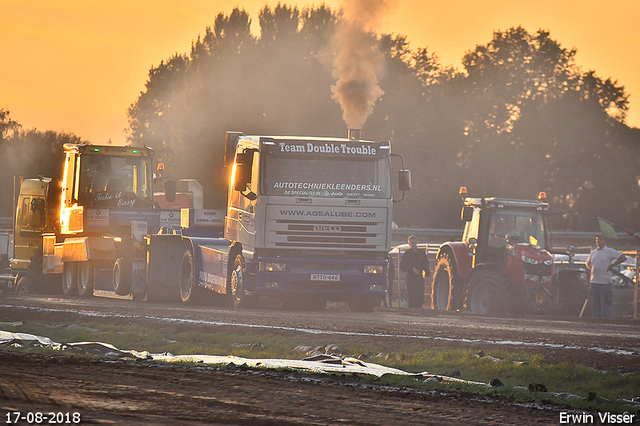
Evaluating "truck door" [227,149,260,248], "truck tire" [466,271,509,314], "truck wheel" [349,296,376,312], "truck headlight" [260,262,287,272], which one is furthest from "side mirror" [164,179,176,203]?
"truck tire" [466,271,509,314]

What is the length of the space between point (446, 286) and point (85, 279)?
936 centimetres

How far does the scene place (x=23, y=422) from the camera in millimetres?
6348

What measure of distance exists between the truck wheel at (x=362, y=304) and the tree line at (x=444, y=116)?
102ft

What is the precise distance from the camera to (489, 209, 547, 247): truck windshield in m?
21.7

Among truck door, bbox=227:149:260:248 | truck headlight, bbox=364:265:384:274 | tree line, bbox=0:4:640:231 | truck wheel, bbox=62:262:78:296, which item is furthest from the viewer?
tree line, bbox=0:4:640:231

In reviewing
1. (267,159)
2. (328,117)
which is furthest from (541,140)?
(267,159)

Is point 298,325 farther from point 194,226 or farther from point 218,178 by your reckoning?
point 218,178

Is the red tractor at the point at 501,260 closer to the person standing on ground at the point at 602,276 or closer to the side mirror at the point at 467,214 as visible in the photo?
the side mirror at the point at 467,214

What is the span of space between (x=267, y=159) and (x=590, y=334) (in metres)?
6.74

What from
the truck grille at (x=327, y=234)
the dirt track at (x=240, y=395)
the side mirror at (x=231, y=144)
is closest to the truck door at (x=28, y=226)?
the side mirror at (x=231, y=144)

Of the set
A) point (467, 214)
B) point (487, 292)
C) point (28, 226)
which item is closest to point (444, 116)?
point (28, 226)

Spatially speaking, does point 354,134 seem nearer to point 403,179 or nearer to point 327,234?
point 403,179

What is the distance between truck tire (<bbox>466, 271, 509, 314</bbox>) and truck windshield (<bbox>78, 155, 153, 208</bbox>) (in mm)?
8540

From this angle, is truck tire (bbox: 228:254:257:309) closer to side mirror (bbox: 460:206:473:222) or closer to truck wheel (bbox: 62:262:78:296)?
side mirror (bbox: 460:206:473:222)
